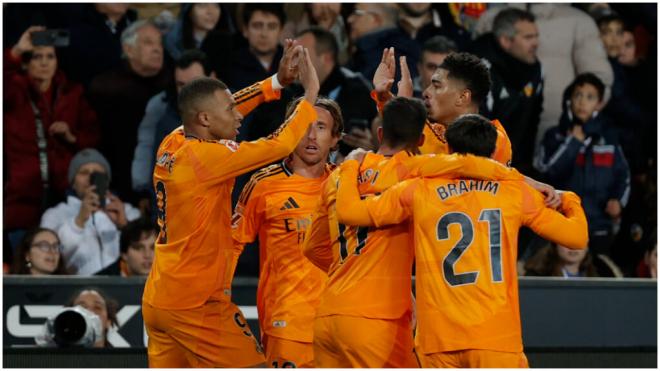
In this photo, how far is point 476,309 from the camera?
20.8 feet

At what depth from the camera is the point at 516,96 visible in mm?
11242

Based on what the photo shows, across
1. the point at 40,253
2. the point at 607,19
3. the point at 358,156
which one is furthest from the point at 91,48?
the point at 358,156

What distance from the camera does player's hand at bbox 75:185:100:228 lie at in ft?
35.2

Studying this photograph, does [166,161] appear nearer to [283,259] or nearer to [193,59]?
[283,259]

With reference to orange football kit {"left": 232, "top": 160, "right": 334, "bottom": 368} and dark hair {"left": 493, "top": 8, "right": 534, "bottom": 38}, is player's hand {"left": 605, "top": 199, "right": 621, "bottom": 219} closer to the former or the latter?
dark hair {"left": 493, "top": 8, "right": 534, "bottom": 38}

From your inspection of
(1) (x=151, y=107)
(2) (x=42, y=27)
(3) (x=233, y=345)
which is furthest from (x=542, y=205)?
(2) (x=42, y=27)

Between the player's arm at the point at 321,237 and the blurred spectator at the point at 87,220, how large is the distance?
385 centimetres

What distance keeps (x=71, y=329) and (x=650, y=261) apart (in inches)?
187

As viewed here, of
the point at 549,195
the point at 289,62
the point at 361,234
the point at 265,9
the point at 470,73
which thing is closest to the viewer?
the point at 549,195

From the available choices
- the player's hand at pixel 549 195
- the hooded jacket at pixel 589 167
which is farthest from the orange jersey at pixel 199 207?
the hooded jacket at pixel 589 167

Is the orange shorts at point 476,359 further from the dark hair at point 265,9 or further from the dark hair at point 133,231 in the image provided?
the dark hair at point 265,9

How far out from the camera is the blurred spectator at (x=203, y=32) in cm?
1108

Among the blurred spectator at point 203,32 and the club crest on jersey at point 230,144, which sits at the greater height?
the blurred spectator at point 203,32

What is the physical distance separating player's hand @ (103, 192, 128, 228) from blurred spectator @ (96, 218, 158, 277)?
396 millimetres
